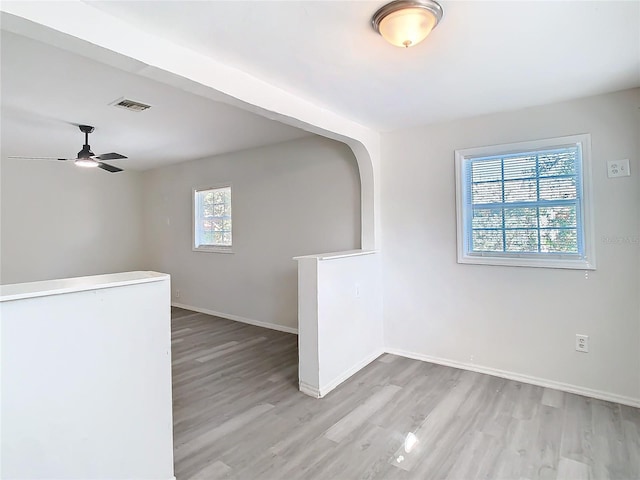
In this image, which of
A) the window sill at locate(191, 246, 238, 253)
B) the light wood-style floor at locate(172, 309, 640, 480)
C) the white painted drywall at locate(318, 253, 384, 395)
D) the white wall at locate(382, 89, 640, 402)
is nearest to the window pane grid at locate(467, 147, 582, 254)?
the white wall at locate(382, 89, 640, 402)

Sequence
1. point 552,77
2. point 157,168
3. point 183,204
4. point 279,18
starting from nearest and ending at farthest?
point 279,18 < point 552,77 < point 183,204 < point 157,168

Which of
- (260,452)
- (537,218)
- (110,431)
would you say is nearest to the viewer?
(110,431)

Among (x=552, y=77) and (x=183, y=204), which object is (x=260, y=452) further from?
(x=183, y=204)

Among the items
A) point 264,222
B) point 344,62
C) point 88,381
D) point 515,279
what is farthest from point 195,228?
point 515,279

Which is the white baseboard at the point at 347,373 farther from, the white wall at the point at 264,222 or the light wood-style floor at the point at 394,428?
the white wall at the point at 264,222

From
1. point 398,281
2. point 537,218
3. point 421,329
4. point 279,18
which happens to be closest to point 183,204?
point 398,281

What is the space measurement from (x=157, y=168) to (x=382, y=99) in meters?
4.90

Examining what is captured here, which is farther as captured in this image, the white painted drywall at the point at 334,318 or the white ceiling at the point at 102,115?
the white painted drywall at the point at 334,318

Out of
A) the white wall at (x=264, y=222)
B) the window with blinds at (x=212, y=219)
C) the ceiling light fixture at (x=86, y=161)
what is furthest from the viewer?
the window with blinds at (x=212, y=219)

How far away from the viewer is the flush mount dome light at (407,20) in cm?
155

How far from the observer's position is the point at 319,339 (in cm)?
281

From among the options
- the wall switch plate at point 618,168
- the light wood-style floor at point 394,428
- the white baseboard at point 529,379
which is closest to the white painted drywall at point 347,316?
the light wood-style floor at point 394,428

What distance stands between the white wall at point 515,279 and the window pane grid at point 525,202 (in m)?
0.16

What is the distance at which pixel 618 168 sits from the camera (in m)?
2.59
